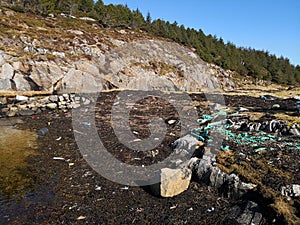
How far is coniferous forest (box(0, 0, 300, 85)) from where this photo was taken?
4538 centimetres

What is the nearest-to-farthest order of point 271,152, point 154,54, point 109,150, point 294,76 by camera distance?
1. point 271,152
2. point 109,150
3. point 154,54
4. point 294,76

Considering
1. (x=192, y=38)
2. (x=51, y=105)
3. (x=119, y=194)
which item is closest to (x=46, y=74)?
(x=51, y=105)

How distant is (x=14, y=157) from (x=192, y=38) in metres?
45.9

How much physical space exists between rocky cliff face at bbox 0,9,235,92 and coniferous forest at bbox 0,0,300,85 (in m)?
6.02

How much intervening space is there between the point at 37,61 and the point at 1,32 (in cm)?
666

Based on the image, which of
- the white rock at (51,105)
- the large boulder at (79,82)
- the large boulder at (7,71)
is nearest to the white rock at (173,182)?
the white rock at (51,105)

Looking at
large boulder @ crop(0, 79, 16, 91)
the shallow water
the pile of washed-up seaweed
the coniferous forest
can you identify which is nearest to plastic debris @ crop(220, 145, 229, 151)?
the pile of washed-up seaweed

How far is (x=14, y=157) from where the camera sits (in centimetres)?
819

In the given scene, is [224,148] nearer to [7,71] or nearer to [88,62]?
[7,71]

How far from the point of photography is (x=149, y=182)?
640 cm

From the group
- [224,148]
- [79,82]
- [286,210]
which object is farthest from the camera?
[79,82]

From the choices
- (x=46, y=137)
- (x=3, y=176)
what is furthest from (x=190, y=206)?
(x=46, y=137)

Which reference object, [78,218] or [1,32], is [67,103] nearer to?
[78,218]

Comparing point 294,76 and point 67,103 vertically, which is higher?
point 294,76
